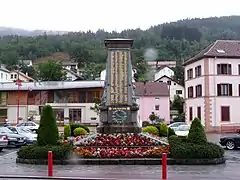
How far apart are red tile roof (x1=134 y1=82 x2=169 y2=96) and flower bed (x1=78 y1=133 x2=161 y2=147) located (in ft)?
188

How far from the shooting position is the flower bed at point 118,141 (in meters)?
22.2

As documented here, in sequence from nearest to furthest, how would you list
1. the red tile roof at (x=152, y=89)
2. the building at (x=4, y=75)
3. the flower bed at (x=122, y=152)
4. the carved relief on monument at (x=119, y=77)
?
1. the flower bed at (x=122, y=152)
2. the carved relief on monument at (x=119, y=77)
3. the red tile roof at (x=152, y=89)
4. the building at (x=4, y=75)

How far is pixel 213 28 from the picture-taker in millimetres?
146625

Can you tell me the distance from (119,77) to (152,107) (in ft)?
179

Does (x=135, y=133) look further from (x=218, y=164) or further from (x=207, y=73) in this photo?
(x=207, y=73)

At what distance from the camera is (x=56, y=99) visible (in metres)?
72.2

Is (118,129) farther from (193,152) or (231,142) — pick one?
(231,142)

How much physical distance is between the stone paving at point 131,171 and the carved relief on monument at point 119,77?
23.4 ft

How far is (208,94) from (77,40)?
108883mm

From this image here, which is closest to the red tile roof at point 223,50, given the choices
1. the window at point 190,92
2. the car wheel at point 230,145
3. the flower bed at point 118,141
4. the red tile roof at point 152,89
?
the window at point 190,92

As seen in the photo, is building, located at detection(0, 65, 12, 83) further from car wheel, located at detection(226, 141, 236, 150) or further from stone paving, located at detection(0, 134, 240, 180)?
stone paving, located at detection(0, 134, 240, 180)

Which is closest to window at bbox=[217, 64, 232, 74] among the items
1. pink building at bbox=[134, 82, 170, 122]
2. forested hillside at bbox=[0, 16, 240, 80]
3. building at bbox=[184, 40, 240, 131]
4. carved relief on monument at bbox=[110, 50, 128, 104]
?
building at bbox=[184, 40, 240, 131]

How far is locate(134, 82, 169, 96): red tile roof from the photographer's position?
80750 mm

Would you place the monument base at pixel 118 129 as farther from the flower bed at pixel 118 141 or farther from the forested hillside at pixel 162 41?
the forested hillside at pixel 162 41
